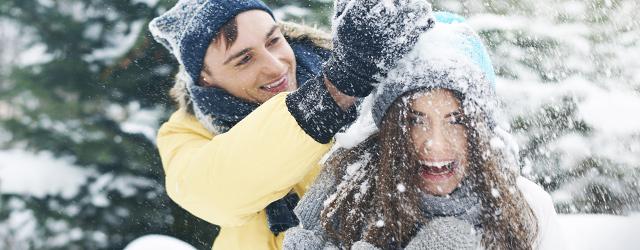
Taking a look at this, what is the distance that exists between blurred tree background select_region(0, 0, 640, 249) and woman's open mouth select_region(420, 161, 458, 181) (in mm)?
1833

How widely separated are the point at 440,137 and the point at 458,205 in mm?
180

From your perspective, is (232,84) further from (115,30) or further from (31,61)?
(31,61)

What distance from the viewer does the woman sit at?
1246 mm

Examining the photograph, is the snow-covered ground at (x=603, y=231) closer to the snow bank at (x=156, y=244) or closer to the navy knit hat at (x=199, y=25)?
the navy knit hat at (x=199, y=25)

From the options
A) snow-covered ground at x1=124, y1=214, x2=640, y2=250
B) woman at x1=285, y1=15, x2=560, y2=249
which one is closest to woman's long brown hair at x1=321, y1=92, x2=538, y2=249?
woman at x1=285, y1=15, x2=560, y2=249

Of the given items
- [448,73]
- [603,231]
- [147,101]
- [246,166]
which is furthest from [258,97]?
[147,101]

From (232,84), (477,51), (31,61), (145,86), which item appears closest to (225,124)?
(232,84)

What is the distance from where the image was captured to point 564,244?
4.55 ft

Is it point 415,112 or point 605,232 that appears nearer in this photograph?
point 415,112

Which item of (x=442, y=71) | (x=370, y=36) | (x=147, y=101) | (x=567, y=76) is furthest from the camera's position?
(x=147, y=101)

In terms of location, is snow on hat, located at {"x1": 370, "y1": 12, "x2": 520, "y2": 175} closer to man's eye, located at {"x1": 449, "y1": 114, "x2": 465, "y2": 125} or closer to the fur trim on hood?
man's eye, located at {"x1": 449, "y1": 114, "x2": 465, "y2": 125}

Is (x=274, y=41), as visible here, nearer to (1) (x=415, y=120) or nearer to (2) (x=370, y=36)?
(1) (x=415, y=120)

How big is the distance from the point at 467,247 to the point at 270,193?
1.59 ft

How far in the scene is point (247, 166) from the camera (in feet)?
4.38
